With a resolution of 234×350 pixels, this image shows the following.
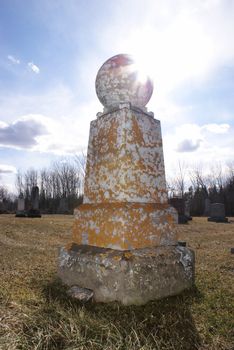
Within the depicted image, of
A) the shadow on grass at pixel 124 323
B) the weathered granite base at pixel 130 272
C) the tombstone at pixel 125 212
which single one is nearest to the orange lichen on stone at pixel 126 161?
the tombstone at pixel 125 212

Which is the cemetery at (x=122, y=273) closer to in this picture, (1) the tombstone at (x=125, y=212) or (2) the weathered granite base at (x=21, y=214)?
(1) the tombstone at (x=125, y=212)

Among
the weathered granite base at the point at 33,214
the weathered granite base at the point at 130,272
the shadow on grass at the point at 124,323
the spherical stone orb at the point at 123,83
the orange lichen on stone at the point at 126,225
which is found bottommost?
the shadow on grass at the point at 124,323

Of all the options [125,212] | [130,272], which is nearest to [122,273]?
[130,272]

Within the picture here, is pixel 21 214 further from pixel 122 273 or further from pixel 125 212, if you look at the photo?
pixel 122 273

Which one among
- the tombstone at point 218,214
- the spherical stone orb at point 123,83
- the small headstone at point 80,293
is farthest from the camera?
the tombstone at point 218,214

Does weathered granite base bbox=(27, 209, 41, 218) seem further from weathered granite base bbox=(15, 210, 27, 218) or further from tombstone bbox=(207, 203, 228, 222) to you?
tombstone bbox=(207, 203, 228, 222)

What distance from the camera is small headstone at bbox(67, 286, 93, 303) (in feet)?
8.50

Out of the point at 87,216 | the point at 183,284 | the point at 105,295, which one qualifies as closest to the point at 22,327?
the point at 105,295

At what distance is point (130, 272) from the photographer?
2.49 meters

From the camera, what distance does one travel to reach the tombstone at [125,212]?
8.46ft

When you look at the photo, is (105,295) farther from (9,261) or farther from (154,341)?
(9,261)

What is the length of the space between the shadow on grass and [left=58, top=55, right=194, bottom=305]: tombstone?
6.6 inches

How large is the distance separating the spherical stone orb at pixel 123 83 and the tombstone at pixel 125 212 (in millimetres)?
12

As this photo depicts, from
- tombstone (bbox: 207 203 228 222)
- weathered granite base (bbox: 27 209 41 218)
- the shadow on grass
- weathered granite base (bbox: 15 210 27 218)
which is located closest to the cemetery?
the shadow on grass
